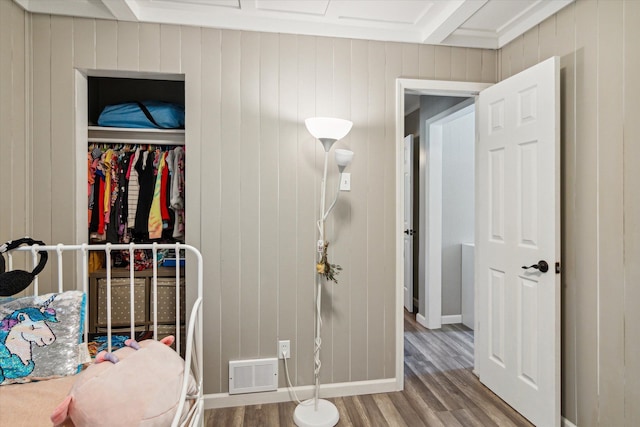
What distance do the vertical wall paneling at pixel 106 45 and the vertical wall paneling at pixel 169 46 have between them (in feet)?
0.87

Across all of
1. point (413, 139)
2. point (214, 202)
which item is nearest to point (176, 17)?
point (214, 202)

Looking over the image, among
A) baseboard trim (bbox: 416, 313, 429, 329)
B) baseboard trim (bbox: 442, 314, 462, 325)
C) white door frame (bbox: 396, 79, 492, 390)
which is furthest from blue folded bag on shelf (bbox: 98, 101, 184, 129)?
baseboard trim (bbox: 442, 314, 462, 325)

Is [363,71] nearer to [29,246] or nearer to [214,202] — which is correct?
[214,202]

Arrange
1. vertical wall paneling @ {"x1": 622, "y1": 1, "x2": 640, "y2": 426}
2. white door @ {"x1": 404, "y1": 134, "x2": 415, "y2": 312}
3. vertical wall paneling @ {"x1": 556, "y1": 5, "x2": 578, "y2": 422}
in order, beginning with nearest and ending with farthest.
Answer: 1. vertical wall paneling @ {"x1": 622, "y1": 1, "x2": 640, "y2": 426}
2. vertical wall paneling @ {"x1": 556, "y1": 5, "x2": 578, "y2": 422}
3. white door @ {"x1": 404, "y1": 134, "x2": 415, "y2": 312}

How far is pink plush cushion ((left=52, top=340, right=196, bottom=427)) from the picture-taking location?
1.00 meters

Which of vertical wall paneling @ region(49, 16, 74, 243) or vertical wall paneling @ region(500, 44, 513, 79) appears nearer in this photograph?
vertical wall paneling @ region(49, 16, 74, 243)

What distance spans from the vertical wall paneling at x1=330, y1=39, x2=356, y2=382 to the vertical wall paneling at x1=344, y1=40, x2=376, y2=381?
3 centimetres

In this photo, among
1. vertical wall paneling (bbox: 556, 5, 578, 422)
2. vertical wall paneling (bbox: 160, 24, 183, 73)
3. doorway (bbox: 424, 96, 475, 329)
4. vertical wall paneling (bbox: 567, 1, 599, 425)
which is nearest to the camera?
vertical wall paneling (bbox: 567, 1, 599, 425)

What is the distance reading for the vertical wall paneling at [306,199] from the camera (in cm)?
231

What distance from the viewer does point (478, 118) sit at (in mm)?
2543

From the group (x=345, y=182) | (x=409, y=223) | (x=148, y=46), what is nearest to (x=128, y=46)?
(x=148, y=46)

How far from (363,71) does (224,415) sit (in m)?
2.37

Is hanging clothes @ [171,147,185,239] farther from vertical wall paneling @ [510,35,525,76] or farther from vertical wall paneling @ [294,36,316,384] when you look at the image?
vertical wall paneling @ [510,35,525,76]

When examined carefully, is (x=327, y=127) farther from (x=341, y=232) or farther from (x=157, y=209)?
(x=157, y=209)
